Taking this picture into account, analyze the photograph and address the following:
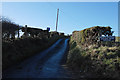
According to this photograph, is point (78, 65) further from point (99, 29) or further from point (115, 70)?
point (99, 29)

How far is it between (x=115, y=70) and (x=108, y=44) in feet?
11.4

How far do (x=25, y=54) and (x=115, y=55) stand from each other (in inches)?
340

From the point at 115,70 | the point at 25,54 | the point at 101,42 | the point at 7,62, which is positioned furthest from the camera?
the point at 25,54

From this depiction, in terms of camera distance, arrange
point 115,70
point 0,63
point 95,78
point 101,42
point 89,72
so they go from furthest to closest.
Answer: point 101,42 → point 0,63 → point 89,72 → point 95,78 → point 115,70

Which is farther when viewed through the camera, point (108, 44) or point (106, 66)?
point (108, 44)

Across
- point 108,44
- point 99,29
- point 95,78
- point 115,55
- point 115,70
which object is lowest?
point 95,78

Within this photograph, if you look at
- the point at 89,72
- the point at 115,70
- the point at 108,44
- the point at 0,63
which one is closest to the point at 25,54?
the point at 0,63

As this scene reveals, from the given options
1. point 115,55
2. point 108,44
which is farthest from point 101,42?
point 115,55

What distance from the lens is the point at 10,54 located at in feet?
29.3

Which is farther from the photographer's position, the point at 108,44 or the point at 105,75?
the point at 108,44

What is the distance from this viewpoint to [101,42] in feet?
28.8

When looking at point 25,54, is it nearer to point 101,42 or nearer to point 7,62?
point 7,62

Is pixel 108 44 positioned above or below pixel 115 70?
above

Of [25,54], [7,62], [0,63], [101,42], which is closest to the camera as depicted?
[0,63]
